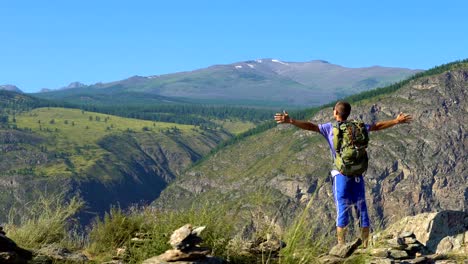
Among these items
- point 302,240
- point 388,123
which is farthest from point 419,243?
point 302,240

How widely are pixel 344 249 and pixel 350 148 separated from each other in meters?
2.32

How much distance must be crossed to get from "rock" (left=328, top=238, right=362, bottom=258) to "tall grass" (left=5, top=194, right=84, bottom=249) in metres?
4.65

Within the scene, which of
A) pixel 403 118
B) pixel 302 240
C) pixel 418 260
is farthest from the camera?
pixel 403 118

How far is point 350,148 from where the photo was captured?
34.8 feet

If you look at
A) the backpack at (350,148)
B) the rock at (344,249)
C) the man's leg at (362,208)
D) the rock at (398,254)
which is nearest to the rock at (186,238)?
the rock at (344,249)

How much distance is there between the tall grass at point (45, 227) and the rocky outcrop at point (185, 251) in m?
2.55

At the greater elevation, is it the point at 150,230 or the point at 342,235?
the point at 150,230

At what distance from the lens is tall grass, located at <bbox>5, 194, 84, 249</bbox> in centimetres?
947

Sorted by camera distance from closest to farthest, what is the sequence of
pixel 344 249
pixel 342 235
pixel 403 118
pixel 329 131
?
pixel 344 249 < pixel 342 235 < pixel 329 131 < pixel 403 118

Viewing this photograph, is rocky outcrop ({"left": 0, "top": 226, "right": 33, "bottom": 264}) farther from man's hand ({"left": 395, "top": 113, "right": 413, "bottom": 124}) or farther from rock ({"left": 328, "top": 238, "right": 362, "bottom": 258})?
man's hand ({"left": 395, "top": 113, "right": 413, "bottom": 124})

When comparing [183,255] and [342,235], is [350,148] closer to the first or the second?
[342,235]

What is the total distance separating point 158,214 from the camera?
9.59 m

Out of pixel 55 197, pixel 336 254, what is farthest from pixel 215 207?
pixel 55 197

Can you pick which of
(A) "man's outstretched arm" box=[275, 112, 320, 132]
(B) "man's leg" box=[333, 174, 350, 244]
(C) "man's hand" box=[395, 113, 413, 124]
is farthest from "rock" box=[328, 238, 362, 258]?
(C) "man's hand" box=[395, 113, 413, 124]
